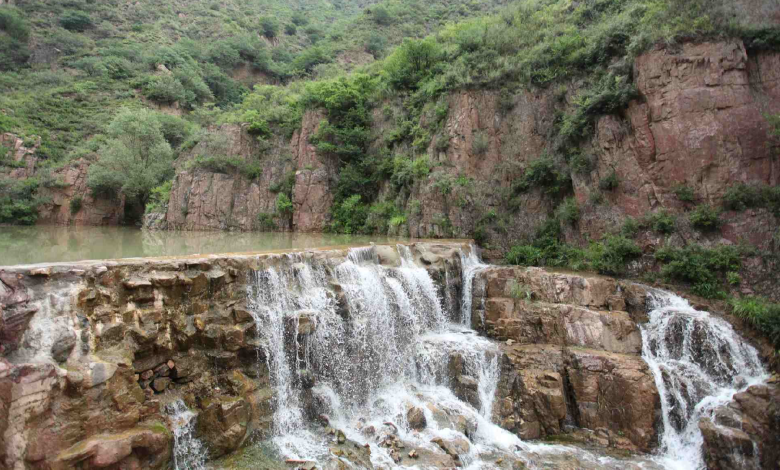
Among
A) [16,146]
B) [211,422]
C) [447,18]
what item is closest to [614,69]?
[211,422]

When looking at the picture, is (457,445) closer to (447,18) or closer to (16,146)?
(16,146)

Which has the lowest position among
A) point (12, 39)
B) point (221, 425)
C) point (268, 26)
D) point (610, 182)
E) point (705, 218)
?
point (221, 425)

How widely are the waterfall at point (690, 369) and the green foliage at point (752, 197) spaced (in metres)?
4.13

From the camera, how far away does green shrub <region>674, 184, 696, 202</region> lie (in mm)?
11773

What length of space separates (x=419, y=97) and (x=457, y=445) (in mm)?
17425

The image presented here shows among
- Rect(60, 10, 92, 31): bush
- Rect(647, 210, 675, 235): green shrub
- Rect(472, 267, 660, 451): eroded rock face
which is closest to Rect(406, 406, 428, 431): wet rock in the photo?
Rect(472, 267, 660, 451): eroded rock face

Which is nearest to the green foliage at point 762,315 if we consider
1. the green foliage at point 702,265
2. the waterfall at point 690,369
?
the waterfall at point 690,369

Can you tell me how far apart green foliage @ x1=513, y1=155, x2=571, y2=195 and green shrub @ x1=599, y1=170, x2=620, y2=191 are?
59.5 inches

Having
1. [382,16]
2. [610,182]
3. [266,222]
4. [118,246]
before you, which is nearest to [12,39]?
[266,222]

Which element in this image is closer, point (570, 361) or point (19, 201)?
point (570, 361)

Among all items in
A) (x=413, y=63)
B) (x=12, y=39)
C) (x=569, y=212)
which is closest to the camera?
(x=569, y=212)

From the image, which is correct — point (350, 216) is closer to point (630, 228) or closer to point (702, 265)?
point (630, 228)

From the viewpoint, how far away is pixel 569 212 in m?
13.9

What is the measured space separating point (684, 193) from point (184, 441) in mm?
14658
